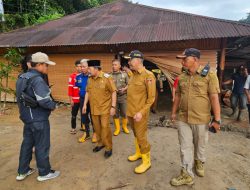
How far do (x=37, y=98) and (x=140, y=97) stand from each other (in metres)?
1.55

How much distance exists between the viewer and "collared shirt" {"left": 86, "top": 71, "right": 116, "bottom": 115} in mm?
4180

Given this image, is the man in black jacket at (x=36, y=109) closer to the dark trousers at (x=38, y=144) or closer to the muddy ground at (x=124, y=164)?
the dark trousers at (x=38, y=144)

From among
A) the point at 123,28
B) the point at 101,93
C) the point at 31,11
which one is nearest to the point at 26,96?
the point at 101,93

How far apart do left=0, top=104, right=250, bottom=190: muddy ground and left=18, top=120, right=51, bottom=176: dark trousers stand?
277 mm

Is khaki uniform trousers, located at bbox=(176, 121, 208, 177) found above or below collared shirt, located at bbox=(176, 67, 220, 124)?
below

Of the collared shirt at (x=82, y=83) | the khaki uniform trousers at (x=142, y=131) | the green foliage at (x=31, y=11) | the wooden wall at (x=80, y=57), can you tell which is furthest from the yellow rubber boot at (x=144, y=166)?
the green foliage at (x=31, y=11)

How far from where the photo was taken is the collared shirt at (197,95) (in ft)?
10.1

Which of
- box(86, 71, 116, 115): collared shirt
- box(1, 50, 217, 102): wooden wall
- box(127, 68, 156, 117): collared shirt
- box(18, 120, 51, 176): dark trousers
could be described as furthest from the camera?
box(1, 50, 217, 102): wooden wall

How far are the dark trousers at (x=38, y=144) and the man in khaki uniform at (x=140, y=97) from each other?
1364 millimetres

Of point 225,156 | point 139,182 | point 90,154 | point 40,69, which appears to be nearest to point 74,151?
point 90,154

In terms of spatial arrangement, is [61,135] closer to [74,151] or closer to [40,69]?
[74,151]

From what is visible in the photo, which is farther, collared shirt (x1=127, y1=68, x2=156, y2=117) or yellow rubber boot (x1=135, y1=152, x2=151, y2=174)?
yellow rubber boot (x1=135, y1=152, x2=151, y2=174)

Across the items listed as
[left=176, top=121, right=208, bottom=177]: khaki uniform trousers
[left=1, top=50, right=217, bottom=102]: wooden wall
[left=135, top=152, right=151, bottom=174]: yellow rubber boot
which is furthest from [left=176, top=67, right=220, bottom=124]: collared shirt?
[left=1, top=50, right=217, bottom=102]: wooden wall

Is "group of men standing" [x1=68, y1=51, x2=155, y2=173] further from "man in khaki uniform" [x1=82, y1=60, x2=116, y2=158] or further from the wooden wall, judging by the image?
the wooden wall
